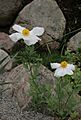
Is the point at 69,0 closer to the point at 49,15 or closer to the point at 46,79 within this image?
the point at 49,15

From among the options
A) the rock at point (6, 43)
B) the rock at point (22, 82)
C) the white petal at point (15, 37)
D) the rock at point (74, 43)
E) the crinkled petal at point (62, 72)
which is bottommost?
the rock at point (74, 43)

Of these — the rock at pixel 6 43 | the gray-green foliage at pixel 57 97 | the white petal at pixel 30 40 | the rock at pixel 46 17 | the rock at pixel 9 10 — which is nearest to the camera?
the white petal at pixel 30 40

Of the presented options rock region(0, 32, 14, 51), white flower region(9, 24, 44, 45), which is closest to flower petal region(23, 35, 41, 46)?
white flower region(9, 24, 44, 45)

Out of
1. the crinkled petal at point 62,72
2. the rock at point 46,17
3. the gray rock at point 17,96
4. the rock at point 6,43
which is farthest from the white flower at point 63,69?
the rock at point 46,17

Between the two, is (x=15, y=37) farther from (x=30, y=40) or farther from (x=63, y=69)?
(x=63, y=69)

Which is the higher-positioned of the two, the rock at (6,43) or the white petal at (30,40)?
the white petal at (30,40)

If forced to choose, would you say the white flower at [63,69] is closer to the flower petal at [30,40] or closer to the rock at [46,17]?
the flower petal at [30,40]

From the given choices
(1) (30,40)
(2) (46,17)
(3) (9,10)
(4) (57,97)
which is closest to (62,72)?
(1) (30,40)
